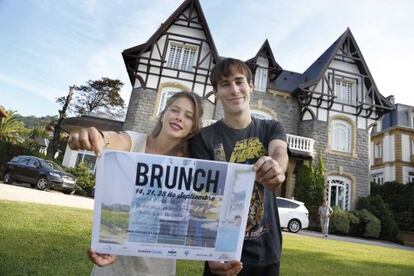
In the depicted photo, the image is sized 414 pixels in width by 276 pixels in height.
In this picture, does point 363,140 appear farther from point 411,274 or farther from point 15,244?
point 15,244

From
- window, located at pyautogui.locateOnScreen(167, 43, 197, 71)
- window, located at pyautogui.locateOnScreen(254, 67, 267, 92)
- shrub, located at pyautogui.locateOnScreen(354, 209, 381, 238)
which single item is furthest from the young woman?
window, located at pyautogui.locateOnScreen(254, 67, 267, 92)

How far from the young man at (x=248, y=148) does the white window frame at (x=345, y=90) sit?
731 inches

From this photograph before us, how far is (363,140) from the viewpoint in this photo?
18.1m

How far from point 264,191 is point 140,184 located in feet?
2.61

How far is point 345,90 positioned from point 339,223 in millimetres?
8576

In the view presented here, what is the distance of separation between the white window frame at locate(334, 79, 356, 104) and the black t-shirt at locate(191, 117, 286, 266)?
1859cm

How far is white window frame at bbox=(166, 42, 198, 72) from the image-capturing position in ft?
56.7

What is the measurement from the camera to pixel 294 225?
40.2ft

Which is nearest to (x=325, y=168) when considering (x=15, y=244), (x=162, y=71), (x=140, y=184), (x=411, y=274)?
(x=162, y=71)

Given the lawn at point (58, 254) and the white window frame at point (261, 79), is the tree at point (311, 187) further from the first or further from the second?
the lawn at point (58, 254)

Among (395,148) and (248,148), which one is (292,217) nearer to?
(248,148)

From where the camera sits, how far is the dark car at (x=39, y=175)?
13734 mm

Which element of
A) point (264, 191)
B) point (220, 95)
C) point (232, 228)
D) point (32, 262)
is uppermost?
point (220, 95)

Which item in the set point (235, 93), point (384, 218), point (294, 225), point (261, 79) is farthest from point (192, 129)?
point (384, 218)
